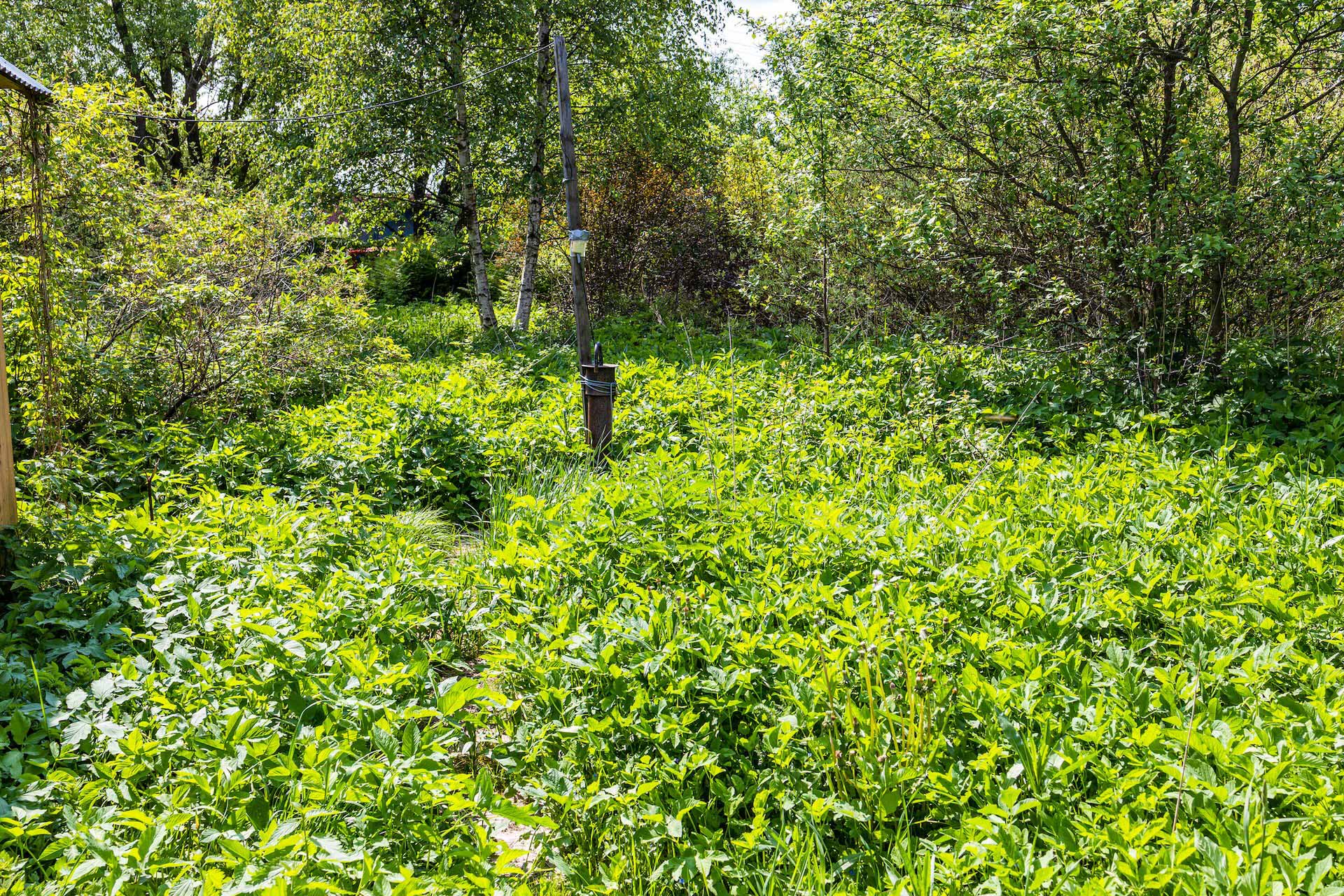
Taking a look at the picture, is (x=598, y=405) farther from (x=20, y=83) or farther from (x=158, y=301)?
(x=20, y=83)

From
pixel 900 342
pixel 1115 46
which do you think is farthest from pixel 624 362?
pixel 1115 46

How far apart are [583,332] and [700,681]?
5.07 m

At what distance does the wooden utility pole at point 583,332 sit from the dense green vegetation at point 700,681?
1.21 metres

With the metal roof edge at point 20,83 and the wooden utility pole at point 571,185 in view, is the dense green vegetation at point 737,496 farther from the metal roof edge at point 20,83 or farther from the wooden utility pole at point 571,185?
the metal roof edge at point 20,83

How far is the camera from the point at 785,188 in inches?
362

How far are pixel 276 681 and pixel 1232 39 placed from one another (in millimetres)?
7246

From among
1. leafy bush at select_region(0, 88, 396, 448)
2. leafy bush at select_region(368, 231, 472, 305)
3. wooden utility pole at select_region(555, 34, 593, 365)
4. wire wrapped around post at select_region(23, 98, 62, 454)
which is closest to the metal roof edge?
wire wrapped around post at select_region(23, 98, 62, 454)

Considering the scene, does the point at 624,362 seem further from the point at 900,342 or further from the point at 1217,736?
the point at 1217,736

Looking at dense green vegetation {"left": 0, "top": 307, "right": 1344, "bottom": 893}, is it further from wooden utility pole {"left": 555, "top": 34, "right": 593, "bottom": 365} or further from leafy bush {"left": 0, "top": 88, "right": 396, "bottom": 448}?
wooden utility pole {"left": 555, "top": 34, "right": 593, "bottom": 365}

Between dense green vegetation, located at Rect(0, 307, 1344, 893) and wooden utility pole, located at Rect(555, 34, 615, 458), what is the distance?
1.21 metres

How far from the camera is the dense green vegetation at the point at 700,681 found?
234 centimetres

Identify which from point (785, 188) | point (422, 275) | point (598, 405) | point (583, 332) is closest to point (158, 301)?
point (583, 332)

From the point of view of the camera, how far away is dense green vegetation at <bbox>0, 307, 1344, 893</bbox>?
2338 mm

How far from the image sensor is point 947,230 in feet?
24.0
